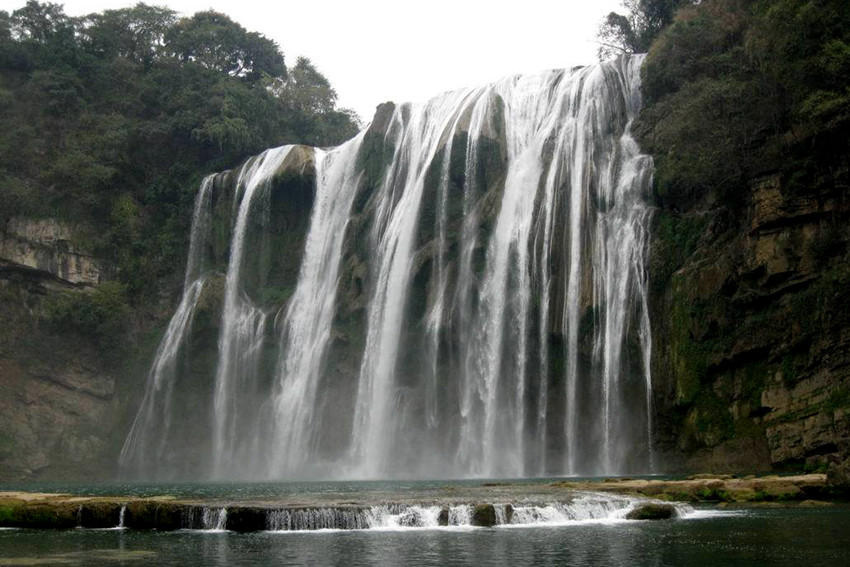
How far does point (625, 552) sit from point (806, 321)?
18.6m

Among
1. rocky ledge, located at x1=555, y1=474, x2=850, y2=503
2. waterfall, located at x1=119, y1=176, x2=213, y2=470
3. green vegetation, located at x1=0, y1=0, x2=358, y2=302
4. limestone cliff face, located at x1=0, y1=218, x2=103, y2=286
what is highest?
green vegetation, located at x1=0, y1=0, x2=358, y2=302

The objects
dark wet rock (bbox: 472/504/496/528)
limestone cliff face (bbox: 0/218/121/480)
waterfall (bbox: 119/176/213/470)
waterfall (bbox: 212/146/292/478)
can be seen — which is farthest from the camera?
waterfall (bbox: 119/176/213/470)

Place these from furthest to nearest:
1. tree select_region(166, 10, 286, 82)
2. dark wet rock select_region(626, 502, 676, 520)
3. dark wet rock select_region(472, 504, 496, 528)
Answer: tree select_region(166, 10, 286, 82)
dark wet rock select_region(626, 502, 676, 520)
dark wet rock select_region(472, 504, 496, 528)

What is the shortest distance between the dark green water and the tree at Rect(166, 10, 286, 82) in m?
52.3

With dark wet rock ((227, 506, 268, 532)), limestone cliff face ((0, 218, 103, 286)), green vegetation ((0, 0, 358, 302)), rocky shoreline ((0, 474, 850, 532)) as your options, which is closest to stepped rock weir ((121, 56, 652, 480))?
green vegetation ((0, 0, 358, 302))

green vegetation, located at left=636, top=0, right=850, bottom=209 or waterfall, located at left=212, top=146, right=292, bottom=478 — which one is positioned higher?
green vegetation, located at left=636, top=0, right=850, bottom=209

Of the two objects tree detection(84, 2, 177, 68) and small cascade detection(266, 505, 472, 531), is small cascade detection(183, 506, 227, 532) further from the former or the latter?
tree detection(84, 2, 177, 68)

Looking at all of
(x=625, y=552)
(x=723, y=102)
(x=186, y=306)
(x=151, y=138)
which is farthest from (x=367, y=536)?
(x=151, y=138)

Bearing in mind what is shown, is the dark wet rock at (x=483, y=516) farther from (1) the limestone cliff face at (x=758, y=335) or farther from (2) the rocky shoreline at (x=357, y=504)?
(1) the limestone cliff face at (x=758, y=335)

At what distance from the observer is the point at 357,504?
21.0 m

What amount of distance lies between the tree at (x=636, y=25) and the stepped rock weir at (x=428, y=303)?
638 cm

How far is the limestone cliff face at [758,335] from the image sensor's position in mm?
30312

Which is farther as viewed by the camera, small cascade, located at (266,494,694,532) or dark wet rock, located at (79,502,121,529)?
dark wet rock, located at (79,502,121,529)

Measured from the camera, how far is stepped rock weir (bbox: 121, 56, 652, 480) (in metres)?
38.1
